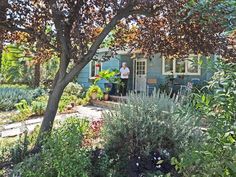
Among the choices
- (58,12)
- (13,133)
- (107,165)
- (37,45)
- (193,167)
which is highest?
(58,12)

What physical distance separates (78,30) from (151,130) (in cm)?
201

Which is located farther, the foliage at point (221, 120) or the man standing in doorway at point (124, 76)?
the man standing in doorway at point (124, 76)

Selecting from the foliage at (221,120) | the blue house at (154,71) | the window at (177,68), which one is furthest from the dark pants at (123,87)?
the foliage at (221,120)

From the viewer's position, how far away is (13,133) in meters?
8.30

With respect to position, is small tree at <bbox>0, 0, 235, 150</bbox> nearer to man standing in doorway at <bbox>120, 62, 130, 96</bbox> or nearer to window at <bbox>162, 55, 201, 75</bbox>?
window at <bbox>162, 55, 201, 75</bbox>

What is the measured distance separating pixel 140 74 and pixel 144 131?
43.8 feet

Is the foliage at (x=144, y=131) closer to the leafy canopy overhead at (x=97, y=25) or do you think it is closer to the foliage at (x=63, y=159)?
the foliage at (x=63, y=159)

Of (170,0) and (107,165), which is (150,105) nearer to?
(107,165)

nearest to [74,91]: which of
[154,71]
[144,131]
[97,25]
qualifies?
[154,71]

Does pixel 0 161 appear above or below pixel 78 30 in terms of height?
below

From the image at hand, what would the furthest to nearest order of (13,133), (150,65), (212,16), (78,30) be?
(150,65) → (13,133) → (78,30) → (212,16)

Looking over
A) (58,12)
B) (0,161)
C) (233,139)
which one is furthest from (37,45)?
(233,139)

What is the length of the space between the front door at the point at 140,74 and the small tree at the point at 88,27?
1139cm

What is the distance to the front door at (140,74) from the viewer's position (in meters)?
17.2
